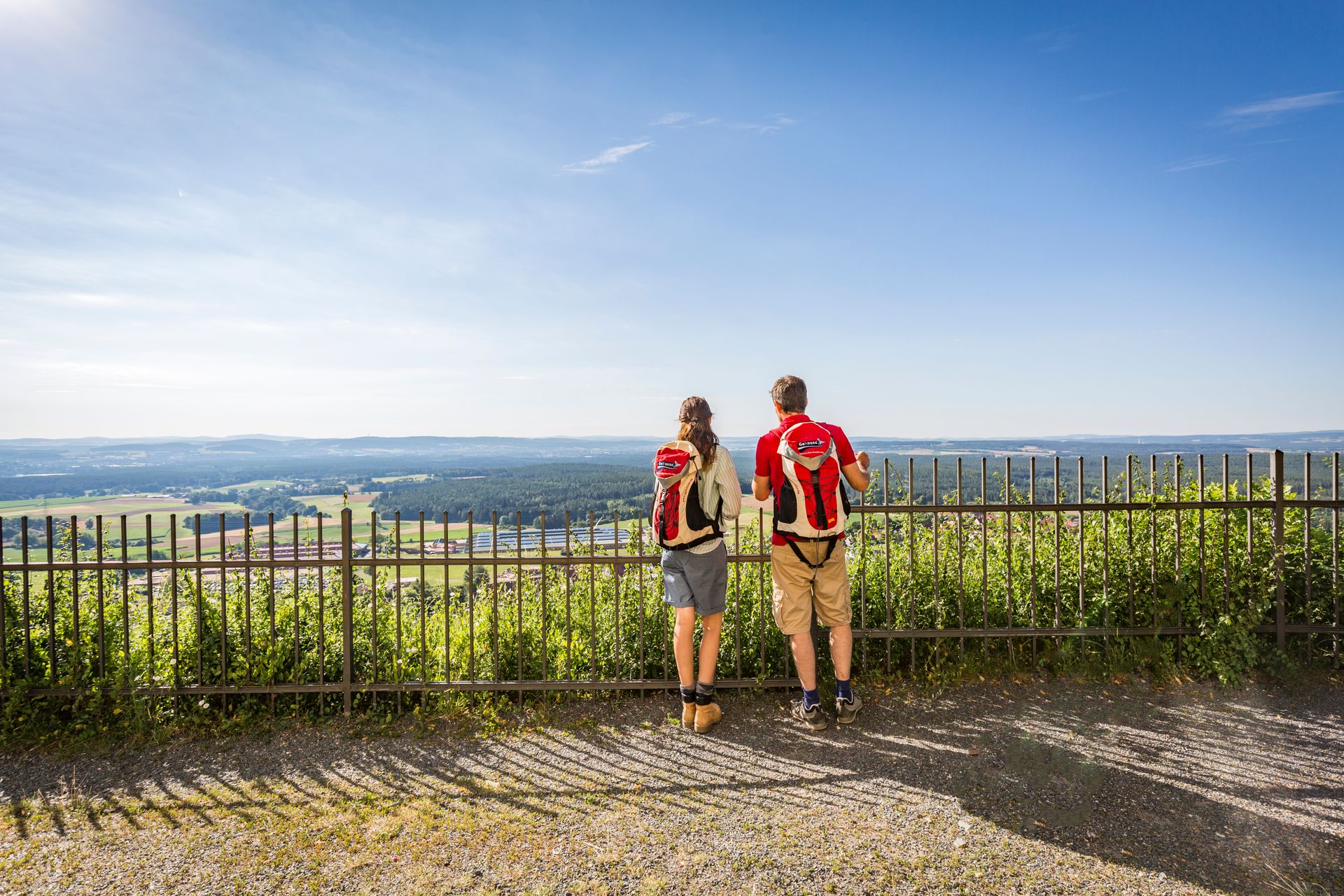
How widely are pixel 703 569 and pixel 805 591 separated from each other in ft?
2.32

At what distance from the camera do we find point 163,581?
204 inches

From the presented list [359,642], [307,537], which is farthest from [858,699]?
[307,537]

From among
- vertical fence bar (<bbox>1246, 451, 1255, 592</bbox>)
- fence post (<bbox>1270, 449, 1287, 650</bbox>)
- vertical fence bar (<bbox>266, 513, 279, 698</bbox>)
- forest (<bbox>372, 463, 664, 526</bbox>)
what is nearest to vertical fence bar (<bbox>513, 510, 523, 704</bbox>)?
vertical fence bar (<bbox>266, 513, 279, 698</bbox>)

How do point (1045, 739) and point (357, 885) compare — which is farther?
point (1045, 739)

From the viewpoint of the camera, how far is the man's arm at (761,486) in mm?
4555

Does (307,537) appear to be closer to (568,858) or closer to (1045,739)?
(568,858)

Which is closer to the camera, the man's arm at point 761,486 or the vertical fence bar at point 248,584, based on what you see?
the man's arm at point 761,486

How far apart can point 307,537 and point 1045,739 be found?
5.44 metres

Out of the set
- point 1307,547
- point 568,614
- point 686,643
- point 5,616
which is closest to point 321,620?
point 568,614

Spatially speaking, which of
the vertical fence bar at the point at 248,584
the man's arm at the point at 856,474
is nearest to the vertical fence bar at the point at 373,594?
the vertical fence bar at the point at 248,584

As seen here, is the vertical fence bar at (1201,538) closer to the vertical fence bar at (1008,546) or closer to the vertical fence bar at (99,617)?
the vertical fence bar at (1008,546)

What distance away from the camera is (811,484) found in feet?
14.3

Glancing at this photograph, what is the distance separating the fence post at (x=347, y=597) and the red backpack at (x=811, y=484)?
3104mm

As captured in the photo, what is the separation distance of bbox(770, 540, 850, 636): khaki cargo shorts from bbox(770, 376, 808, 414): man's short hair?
0.91 m
